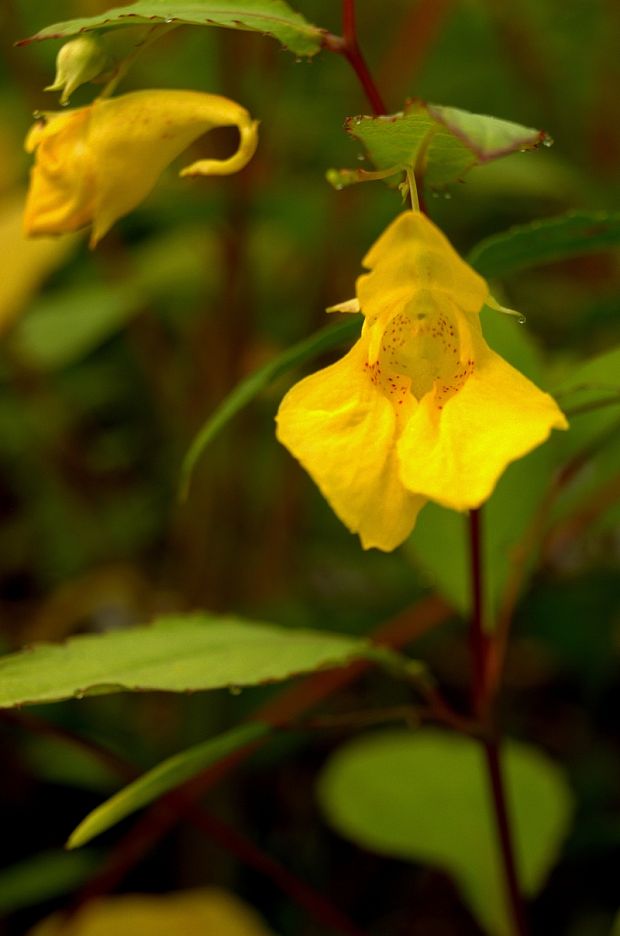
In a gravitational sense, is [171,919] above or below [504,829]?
below

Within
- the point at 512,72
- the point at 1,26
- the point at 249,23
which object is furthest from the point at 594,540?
the point at 249,23

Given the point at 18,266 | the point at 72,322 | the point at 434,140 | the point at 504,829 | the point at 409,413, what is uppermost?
the point at 434,140

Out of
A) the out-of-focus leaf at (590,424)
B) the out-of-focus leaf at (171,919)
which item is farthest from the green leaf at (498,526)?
the out-of-focus leaf at (171,919)

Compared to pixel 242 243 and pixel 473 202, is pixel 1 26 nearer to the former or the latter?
pixel 242 243

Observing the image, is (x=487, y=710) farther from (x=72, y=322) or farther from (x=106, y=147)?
(x=72, y=322)

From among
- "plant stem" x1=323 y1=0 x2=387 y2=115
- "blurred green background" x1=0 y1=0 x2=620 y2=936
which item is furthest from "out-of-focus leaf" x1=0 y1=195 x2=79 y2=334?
→ "plant stem" x1=323 y1=0 x2=387 y2=115

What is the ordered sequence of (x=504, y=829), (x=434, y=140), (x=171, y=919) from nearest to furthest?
(x=434, y=140), (x=504, y=829), (x=171, y=919)

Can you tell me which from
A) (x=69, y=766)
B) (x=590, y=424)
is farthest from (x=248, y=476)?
(x=590, y=424)

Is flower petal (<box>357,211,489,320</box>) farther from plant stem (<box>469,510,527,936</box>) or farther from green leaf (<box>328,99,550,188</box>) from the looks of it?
plant stem (<box>469,510,527,936</box>)

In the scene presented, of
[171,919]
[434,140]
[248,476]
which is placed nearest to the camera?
[434,140]
